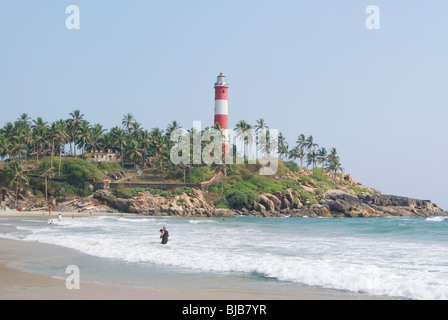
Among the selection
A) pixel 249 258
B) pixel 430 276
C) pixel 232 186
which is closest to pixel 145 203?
pixel 232 186

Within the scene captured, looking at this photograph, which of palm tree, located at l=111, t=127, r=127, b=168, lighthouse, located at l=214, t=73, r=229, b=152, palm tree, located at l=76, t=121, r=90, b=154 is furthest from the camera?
palm tree, located at l=76, t=121, r=90, b=154

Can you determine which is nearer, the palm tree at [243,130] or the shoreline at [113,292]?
the shoreline at [113,292]

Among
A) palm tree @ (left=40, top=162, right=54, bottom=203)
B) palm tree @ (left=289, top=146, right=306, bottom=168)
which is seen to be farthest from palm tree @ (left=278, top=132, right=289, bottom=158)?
palm tree @ (left=40, top=162, right=54, bottom=203)

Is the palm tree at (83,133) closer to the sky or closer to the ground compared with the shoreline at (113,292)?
closer to the sky

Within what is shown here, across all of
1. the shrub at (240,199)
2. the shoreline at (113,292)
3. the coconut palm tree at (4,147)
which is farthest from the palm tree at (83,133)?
the shoreline at (113,292)

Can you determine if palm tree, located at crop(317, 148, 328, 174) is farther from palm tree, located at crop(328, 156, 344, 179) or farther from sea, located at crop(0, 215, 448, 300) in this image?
sea, located at crop(0, 215, 448, 300)

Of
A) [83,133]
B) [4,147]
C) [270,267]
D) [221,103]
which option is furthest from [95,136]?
[270,267]

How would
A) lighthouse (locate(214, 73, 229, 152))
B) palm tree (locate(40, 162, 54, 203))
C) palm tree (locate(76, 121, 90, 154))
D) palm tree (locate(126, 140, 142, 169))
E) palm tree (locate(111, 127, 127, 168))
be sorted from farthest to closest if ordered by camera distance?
palm tree (locate(76, 121, 90, 154)) < palm tree (locate(111, 127, 127, 168)) < palm tree (locate(126, 140, 142, 169)) < lighthouse (locate(214, 73, 229, 152)) < palm tree (locate(40, 162, 54, 203))

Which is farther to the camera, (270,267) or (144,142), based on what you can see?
(144,142)

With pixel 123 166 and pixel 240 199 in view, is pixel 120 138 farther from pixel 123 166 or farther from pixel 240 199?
pixel 240 199

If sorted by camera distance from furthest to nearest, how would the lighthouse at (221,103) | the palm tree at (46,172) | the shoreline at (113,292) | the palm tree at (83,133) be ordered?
the palm tree at (83,133) → the lighthouse at (221,103) → the palm tree at (46,172) → the shoreline at (113,292)

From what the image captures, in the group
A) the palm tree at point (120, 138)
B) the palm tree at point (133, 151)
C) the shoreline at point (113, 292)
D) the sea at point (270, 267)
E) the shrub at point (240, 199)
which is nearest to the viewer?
the shoreline at point (113, 292)

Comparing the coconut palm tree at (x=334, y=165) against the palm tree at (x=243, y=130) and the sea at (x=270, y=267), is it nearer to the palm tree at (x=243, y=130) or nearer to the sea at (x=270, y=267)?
the palm tree at (x=243, y=130)
